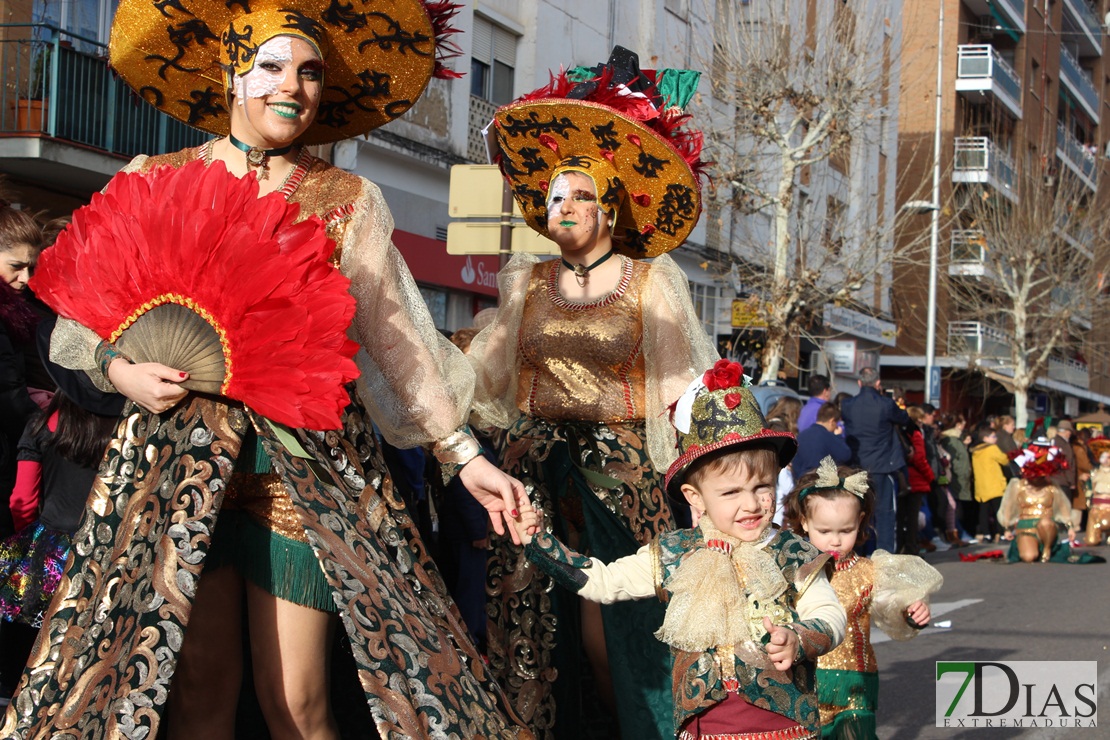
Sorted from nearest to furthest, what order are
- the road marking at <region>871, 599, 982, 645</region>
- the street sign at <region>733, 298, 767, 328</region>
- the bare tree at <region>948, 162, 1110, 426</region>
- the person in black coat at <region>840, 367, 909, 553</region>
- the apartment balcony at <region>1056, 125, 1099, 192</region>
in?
the road marking at <region>871, 599, 982, 645</region>
the person in black coat at <region>840, 367, 909, 553</region>
the street sign at <region>733, 298, 767, 328</region>
the bare tree at <region>948, 162, 1110, 426</region>
the apartment balcony at <region>1056, 125, 1099, 192</region>

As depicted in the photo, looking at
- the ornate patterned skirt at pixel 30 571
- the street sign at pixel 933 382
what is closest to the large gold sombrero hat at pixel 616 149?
the ornate patterned skirt at pixel 30 571

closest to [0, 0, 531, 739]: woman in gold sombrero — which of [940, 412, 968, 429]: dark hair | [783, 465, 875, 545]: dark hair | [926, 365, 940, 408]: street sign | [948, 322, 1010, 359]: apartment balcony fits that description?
[783, 465, 875, 545]: dark hair

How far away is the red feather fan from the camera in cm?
305

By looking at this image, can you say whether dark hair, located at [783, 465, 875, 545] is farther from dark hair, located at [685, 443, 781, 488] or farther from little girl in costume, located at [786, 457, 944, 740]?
dark hair, located at [685, 443, 781, 488]

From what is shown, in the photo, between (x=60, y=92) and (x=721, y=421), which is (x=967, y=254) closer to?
(x=60, y=92)

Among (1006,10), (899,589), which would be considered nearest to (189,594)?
(899,589)

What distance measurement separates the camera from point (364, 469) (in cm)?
333

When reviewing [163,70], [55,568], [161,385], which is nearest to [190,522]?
[161,385]

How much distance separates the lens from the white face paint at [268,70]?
343 cm

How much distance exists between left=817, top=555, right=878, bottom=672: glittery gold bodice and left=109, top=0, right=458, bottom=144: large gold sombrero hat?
2408mm

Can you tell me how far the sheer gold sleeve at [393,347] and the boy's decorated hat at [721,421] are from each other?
68 cm

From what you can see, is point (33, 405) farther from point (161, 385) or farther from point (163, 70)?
point (161, 385)

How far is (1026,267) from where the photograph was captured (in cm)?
3594

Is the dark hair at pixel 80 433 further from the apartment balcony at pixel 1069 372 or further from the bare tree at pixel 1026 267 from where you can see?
the apartment balcony at pixel 1069 372
